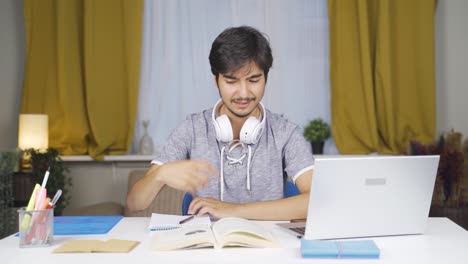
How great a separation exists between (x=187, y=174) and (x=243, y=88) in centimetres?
51

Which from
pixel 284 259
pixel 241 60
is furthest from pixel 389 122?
pixel 284 259

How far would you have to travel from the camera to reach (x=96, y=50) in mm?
3734

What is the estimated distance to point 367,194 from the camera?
4.96 ft

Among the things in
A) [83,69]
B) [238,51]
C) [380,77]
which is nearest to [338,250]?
[238,51]

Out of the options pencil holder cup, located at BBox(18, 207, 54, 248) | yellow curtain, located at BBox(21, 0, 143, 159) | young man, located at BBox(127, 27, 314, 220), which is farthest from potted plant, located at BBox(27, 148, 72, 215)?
pencil holder cup, located at BBox(18, 207, 54, 248)

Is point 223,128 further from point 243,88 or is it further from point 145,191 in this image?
point 145,191

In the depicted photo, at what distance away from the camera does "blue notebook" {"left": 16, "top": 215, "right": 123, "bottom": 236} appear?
5.59ft

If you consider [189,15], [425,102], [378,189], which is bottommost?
[378,189]

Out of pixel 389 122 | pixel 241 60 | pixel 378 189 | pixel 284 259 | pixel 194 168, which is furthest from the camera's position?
pixel 389 122

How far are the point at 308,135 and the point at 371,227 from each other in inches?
88.5

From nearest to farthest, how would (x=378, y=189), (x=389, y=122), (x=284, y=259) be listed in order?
(x=284, y=259), (x=378, y=189), (x=389, y=122)

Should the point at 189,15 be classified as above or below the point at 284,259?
above

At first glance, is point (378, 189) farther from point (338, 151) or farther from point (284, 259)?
point (338, 151)

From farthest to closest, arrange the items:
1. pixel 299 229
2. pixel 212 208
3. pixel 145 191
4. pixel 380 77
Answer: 1. pixel 380 77
2. pixel 145 191
3. pixel 212 208
4. pixel 299 229
